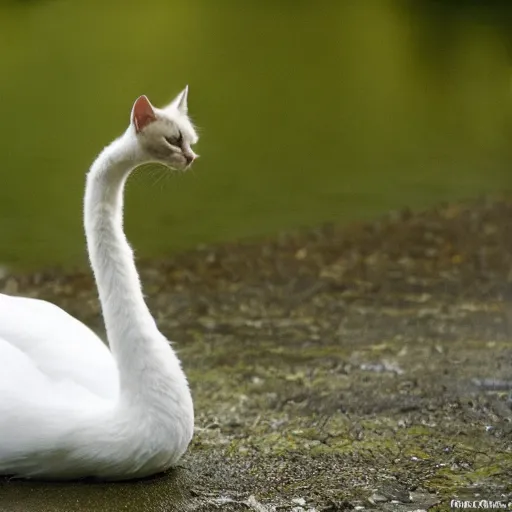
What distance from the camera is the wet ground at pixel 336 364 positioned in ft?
5.58

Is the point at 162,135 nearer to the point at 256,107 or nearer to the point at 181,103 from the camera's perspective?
the point at 181,103

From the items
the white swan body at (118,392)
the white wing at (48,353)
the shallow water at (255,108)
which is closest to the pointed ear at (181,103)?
the white swan body at (118,392)

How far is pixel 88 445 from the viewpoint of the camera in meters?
1.62

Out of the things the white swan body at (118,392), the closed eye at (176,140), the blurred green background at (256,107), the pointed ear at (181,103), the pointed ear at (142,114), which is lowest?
the white swan body at (118,392)

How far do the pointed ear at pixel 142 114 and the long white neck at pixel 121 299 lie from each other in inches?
4.7

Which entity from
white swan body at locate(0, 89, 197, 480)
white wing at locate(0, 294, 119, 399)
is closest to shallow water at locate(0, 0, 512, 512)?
white wing at locate(0, 294, 119, 399)

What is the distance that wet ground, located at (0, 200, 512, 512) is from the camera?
170 cm

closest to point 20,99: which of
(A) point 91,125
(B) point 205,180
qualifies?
(A) point 91,125

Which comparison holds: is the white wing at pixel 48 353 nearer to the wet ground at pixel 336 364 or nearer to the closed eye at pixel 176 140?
the wet ground at pixel 336 364

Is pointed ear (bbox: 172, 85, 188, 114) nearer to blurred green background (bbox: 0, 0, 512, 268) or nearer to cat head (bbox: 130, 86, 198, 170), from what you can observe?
cat head (bbox: 130, 86, 198, 170)

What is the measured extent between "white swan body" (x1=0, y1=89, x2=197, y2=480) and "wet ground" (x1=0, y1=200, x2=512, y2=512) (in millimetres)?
82

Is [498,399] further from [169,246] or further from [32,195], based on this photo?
[32,195]

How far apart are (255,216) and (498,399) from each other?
264cm

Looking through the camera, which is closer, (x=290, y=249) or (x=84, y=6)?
(x=290, y=249)
